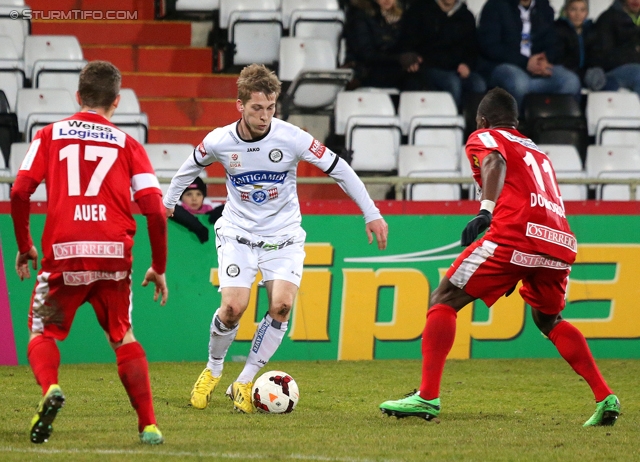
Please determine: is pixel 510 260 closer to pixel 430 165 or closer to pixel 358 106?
pixel 430 165

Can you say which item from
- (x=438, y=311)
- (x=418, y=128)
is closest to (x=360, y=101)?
(x=418, y=128)

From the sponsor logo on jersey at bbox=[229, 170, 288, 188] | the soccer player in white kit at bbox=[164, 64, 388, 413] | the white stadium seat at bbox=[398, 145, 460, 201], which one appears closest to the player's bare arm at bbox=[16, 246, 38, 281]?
the soccer player in white kit at bbox=[164, 64, 388, 413]

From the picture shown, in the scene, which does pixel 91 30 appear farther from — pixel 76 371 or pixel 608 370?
pixel 608 370

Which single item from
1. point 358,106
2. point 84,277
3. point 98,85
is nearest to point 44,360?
point 84,277

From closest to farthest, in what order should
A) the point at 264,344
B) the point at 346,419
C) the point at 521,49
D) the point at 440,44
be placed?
the point at 346,419 → the point at 264,344 → the point at 440,44 → the point at 521,49

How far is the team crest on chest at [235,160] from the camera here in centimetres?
704

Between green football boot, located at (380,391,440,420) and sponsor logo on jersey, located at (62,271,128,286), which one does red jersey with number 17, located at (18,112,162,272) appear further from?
green football boot, located at (380,391,440,420)

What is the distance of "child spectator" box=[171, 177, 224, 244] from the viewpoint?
977cm

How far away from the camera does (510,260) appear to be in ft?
20.8

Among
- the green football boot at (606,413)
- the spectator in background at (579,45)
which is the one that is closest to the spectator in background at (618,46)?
the spectator in background at (579,45)

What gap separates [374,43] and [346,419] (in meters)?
7.92

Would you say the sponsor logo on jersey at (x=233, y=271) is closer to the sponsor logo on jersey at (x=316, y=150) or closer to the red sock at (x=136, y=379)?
the sponsor logo on jersey at (x=316, y=150)

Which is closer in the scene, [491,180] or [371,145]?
[491,180]

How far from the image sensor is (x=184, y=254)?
989cm
